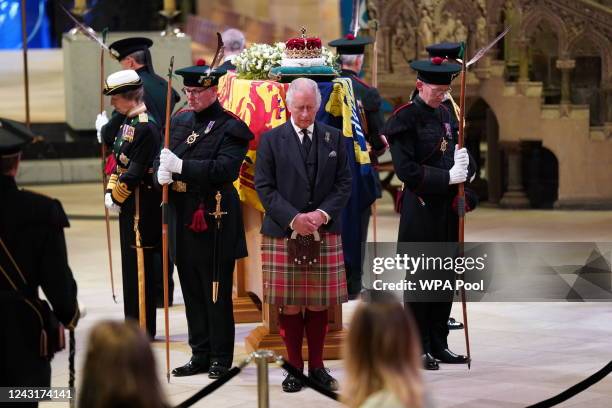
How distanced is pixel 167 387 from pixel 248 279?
6.46ft

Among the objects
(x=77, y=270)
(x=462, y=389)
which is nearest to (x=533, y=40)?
(x=77, y=270)

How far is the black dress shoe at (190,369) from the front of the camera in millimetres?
8836

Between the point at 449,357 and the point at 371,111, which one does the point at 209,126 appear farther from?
the point at 371,111

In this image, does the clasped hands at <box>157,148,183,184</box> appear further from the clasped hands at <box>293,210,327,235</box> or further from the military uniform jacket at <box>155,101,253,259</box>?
the clasped hands at <box>293,210,327,235</box>

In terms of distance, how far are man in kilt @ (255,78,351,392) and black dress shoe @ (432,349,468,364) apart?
1.02 metres

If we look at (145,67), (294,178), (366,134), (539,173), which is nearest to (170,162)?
(294,178)

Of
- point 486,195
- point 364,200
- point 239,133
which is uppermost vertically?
point 239,133

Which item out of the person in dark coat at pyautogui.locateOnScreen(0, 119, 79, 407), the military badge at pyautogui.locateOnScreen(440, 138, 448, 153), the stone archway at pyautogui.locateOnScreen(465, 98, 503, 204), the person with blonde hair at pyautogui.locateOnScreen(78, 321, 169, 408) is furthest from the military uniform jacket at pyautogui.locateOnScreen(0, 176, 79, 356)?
the stone archway at pyautogui.locateOnScreen(465, 98, 503, 204)

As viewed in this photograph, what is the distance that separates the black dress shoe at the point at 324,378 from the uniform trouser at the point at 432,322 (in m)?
0.90

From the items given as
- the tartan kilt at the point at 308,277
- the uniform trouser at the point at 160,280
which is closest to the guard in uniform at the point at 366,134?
the uniform trouser at the point at 160,280

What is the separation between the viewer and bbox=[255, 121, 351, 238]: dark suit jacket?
27.3 feet

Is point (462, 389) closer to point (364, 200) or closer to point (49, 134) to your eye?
point (364, 200)

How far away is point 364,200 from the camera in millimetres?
10773

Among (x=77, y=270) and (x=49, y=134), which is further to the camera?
(x=49, y=134)
